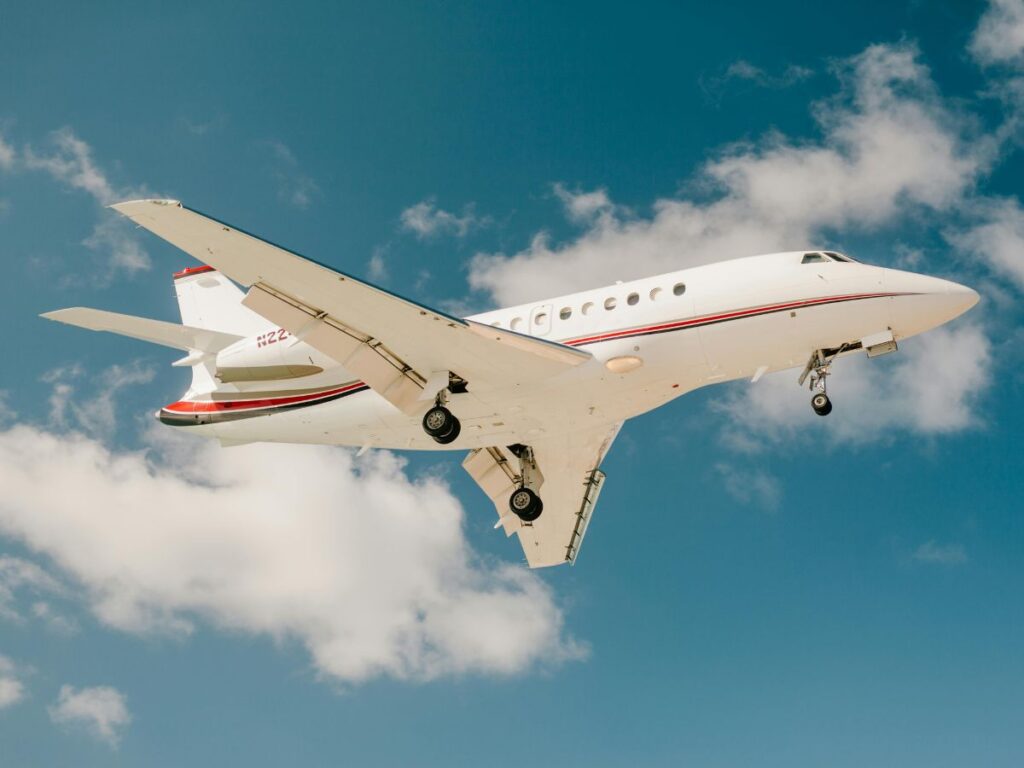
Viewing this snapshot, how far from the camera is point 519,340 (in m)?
18.6

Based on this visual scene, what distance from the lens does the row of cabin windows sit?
19.1 m

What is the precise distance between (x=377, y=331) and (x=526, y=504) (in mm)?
6398

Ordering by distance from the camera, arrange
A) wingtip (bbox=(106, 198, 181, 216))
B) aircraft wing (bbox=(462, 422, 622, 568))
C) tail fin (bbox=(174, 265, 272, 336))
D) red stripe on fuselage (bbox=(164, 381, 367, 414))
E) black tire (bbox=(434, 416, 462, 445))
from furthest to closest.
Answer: tail fin (bbox=(174, 265, 272, 336)) < aircraft wing (bbox=(462, 422, 622, 568)) < red stripe on fuselage (bbox=(164, 381, 367, 414)) < black tire (bbox=(434, 416, 462, 445)) < wingtip (bbox=(106, 198, 181, 216))

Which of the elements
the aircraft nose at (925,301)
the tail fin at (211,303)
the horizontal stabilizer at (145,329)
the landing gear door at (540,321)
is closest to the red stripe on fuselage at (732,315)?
the aircraft nose at (925,301)

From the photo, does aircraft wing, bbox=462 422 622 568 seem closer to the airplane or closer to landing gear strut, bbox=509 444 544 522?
landing gear strut, bbox=509 444 544 522

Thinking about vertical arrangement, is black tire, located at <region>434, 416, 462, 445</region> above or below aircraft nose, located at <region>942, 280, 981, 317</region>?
below

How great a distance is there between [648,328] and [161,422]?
11.2 meters

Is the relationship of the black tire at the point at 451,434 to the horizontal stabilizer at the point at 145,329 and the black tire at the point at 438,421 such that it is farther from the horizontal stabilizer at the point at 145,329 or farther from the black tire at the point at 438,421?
the horizontal stabilizer at the point at 145,329

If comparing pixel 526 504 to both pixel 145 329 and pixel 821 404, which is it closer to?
pixel 821 404

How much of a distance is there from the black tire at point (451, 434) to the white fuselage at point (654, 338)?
31 centimetres

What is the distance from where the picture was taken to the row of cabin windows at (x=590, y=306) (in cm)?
1911

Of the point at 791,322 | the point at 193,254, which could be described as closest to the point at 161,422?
the point at 193,254

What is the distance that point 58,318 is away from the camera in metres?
17.2

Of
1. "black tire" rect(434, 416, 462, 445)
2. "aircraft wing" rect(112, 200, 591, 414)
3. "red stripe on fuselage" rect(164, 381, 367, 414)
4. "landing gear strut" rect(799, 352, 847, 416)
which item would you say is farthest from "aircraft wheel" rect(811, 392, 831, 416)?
"red stripe on fuselage" rect(164, 381, 367, 414)
